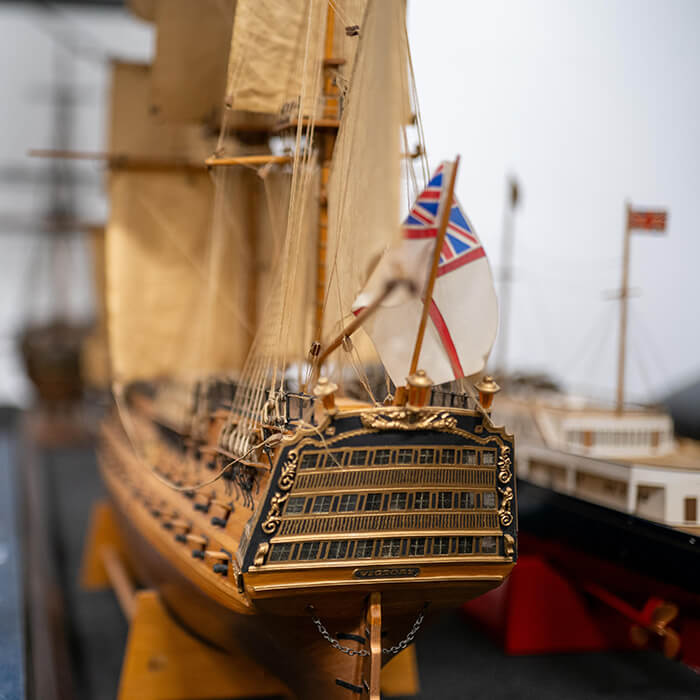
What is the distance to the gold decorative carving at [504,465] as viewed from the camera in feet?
13.1

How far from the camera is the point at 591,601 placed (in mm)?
6129

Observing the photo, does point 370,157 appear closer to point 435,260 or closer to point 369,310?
point 435,260

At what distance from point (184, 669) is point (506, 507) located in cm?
272

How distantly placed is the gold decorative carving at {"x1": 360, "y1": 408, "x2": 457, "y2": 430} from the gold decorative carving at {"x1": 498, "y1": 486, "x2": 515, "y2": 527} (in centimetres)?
52

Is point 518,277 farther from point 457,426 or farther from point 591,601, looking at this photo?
point 457,426

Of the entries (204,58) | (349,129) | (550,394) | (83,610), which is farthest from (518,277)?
(83,610)

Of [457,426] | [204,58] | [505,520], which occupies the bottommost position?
[505,520]

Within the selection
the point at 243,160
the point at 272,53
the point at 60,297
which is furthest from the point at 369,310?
the point at 60,297

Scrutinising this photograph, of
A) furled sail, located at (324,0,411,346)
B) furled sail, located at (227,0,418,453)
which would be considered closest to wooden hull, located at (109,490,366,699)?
furled sail, located at (227,0,418,453)

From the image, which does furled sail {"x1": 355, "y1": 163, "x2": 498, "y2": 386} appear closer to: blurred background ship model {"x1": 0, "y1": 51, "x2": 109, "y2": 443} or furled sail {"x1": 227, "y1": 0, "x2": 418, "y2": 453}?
furled sail {"x1": 227, "y1": 0, "x2": 418, "y2": 453}

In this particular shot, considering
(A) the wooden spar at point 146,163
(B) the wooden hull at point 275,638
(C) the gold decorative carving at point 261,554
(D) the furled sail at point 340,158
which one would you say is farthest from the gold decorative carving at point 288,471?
(A) the wooden spar at point 146,163

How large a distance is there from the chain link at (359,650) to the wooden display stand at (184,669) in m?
1.03

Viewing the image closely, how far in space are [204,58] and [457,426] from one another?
543 centimetres

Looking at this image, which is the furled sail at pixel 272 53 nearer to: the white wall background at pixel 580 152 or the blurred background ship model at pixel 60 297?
the white wall background at pixel 580 152
